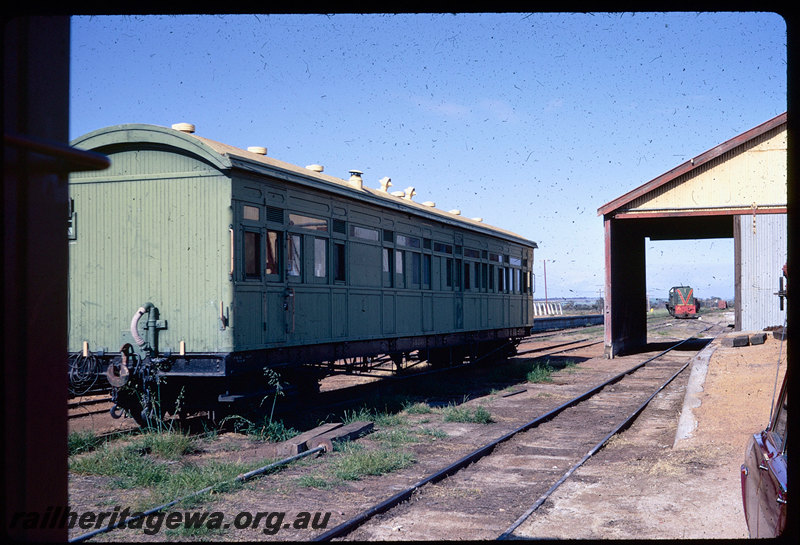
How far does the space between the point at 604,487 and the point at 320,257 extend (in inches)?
203

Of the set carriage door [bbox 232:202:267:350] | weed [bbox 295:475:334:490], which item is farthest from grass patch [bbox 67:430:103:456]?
weed [bbox 295:475:334:490]

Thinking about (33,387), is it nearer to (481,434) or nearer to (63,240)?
(63,240)

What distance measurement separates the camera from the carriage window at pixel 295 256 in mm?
9375

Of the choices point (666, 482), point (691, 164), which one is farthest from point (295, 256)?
point (691, 164)

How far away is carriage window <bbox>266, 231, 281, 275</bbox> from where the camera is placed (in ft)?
29.6

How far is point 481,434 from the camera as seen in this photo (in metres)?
9.29

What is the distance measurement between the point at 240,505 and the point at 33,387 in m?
4.14

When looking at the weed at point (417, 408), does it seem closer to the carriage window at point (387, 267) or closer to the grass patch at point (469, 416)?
the grass patch at point (469, 416)

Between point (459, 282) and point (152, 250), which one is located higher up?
point (152, 250)

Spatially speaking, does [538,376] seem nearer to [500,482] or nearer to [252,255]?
[252,255]

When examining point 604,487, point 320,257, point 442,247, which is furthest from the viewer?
point 442,247

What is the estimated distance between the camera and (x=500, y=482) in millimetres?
6789

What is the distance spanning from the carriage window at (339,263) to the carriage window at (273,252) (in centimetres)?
142

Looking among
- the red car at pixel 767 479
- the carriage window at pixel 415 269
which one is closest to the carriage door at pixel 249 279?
the carriage window at pixel 415 269
